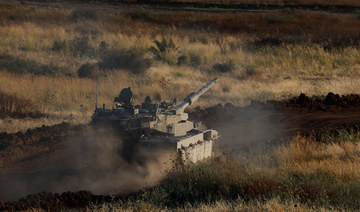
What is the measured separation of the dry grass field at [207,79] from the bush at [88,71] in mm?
41

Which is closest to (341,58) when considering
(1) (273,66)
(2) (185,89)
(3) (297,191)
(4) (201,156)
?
(1) (273,66)

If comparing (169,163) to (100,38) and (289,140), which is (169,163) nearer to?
(289,140)

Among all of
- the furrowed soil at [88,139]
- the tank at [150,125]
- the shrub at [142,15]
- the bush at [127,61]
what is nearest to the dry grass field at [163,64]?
the bush at [127,61]

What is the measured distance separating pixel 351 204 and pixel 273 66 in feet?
53.4

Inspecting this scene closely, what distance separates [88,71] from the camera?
70.8 ft

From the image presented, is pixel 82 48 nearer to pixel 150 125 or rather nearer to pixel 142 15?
pixel 150 125

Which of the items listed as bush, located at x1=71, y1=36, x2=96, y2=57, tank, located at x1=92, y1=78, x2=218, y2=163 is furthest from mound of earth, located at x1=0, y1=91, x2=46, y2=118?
bush, located at x1=71, y1=36, x2=96, y2=57

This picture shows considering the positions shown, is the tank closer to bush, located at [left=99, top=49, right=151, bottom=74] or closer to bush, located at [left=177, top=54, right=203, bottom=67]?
bush, located at [left=99, top=49, right=151, bottom=74]

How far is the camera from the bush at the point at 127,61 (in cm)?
2258

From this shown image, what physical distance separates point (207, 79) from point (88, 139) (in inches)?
429

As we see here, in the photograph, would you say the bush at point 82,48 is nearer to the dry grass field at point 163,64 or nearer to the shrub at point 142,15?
the dry grass field at point 163,64

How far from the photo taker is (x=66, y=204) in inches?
367

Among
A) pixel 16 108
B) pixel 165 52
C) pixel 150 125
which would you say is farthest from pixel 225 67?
pixel 150 125

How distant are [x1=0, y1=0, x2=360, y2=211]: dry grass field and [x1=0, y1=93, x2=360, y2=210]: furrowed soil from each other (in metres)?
0.64
